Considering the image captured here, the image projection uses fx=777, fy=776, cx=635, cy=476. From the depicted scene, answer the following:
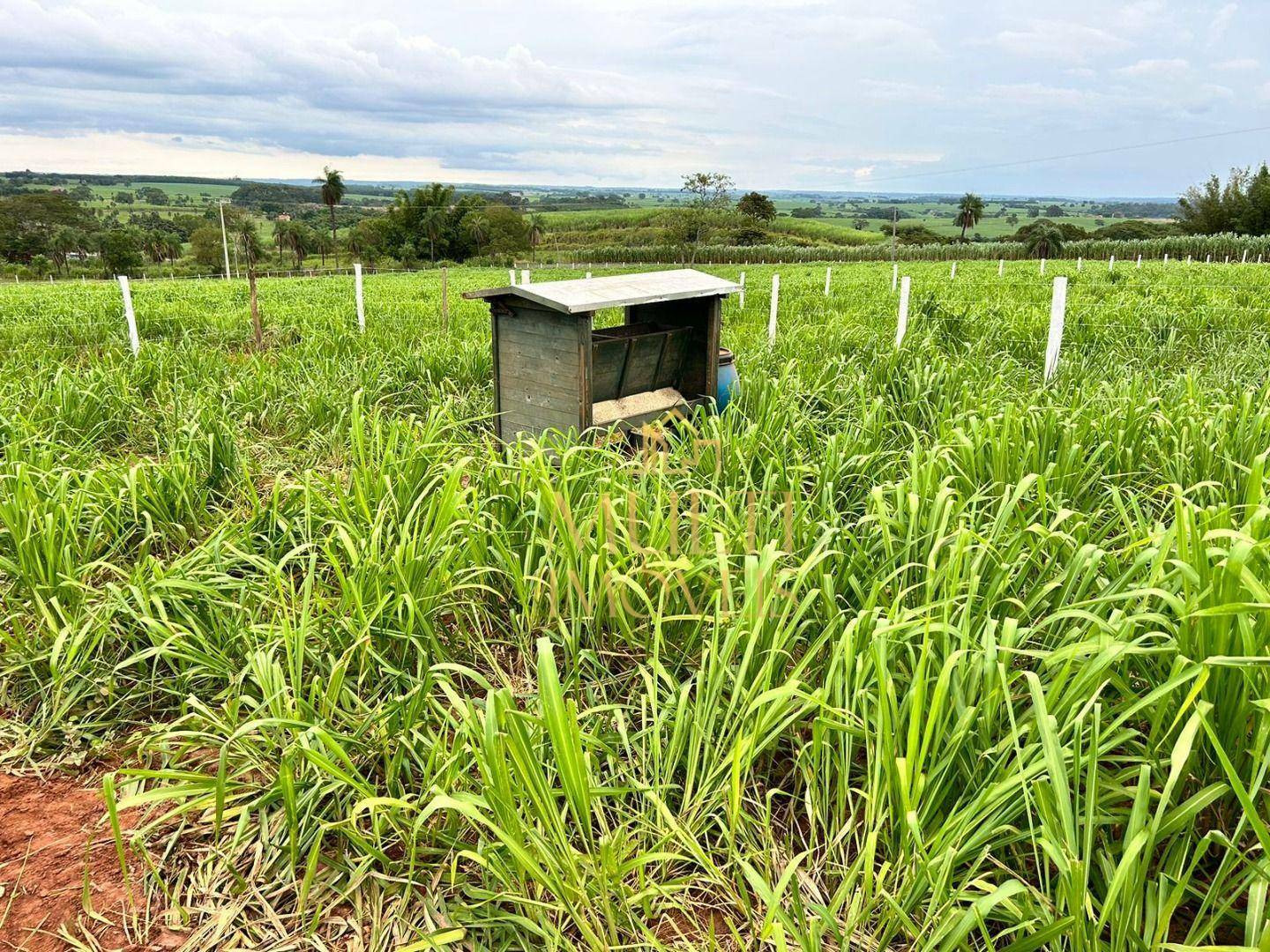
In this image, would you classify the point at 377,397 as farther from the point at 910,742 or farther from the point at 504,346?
the point at 910,742

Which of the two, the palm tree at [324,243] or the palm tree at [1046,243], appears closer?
the palm tree at [1046,243]

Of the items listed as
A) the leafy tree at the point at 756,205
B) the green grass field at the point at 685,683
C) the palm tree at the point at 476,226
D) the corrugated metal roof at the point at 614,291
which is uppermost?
the leafy tree at the point at 756,205

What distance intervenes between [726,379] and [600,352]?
4.87 feet

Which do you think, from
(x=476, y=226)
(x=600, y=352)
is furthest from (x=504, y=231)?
(x=600, y=352)

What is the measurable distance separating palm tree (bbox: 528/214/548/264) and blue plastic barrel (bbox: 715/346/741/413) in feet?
242

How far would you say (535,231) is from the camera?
3479 inches

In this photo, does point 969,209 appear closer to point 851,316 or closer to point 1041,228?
point 1041,228

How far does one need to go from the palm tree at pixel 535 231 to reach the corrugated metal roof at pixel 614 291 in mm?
74302

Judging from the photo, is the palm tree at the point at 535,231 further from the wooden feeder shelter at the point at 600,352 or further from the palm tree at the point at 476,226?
the wooden feeder shelter at the point at 600,352

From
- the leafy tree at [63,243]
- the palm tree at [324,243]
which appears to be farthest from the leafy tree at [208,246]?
the palm tree at [324,243]

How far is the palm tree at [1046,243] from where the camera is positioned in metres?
43.2

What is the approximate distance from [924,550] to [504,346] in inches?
150

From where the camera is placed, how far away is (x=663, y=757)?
2494mm

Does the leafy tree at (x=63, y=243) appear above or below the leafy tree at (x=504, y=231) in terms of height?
below
